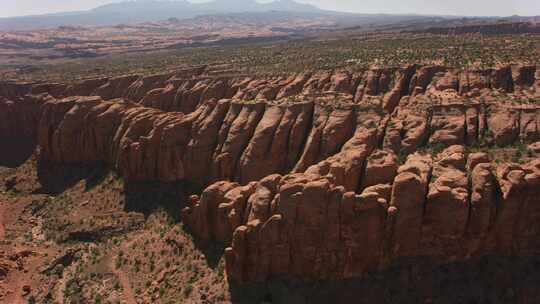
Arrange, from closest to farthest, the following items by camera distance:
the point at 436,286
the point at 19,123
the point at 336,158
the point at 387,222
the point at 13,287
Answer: the point at 436,286 → the point at 387,222 → the point at 336,158 → the point at 13,287 → the point at 19,123

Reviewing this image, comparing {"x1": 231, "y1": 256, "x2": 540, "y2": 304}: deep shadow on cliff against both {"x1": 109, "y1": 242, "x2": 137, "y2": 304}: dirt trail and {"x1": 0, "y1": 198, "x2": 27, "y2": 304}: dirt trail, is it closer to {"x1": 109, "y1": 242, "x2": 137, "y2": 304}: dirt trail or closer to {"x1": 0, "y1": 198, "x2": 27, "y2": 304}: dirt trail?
{"x1": 109, "y1": 242, "x2": 137, "y2": 304}: dirt trail

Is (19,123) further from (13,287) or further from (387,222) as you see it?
(387,222)

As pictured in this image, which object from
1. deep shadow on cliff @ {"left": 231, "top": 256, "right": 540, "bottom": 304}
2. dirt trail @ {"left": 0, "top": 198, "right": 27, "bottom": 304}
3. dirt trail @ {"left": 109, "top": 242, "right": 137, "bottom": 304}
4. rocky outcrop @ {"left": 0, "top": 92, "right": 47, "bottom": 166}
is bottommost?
dirt trail @ {"left": 0, "top": 198, "right": 27, "bottom": 304}

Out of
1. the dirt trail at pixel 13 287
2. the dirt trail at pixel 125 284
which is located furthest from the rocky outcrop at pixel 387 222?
the dirt trail at pixel 13 287

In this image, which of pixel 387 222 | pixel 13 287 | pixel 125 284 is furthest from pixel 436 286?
pixel 13 287

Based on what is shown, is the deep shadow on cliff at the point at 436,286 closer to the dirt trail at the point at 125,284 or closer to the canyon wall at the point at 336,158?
the canyon wall at the point at 336,158

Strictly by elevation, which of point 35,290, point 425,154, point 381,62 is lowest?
point 35,290

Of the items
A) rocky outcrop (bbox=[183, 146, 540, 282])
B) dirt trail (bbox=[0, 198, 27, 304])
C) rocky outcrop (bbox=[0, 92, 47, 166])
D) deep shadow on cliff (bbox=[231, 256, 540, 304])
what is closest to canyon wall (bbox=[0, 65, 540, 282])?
rocky outcrop (bbox=[183, 146, 540, 282])

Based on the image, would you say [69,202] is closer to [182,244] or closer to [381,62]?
[182,244]

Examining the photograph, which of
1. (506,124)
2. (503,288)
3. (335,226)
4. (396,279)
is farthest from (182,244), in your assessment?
(506,124)

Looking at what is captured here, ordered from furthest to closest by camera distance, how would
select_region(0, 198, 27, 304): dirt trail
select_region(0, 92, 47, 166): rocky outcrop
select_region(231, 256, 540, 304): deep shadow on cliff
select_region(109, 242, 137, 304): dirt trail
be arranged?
select_region(0, 92, 47, 166): rocky outcrop → select_region(0, 198, 27, 304): dirt trail → select_region(109, 242, 137, 304): dirt trail → select_region(231, 256, 540, 304): deep shadow on cliff

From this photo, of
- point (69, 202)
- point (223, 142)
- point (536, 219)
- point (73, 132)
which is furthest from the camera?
point (73, 132)
